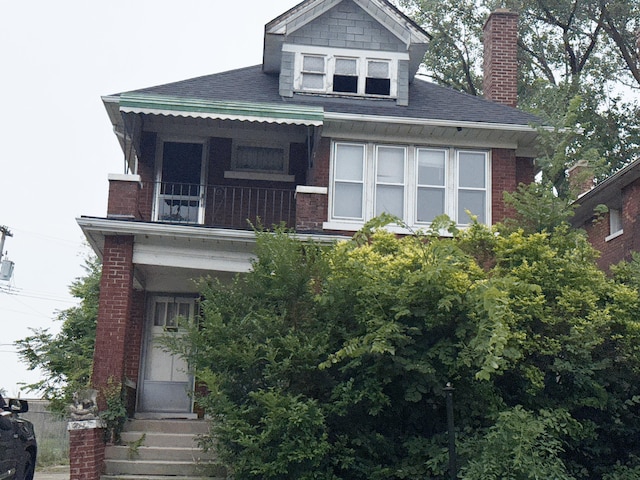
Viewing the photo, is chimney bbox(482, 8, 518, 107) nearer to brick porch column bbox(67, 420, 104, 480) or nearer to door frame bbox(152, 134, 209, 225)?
door frame bbox(152, 134, 209, 225)

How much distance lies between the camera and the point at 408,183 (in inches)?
624

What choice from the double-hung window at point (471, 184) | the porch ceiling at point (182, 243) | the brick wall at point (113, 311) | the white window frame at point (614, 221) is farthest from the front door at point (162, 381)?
the white window frame at point (614, 221)

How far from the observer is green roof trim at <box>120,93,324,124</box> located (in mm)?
14625

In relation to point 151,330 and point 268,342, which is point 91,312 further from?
point 268,342

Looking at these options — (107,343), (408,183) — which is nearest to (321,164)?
(408,183)

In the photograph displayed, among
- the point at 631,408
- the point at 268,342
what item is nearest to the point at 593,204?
the point at 631,408

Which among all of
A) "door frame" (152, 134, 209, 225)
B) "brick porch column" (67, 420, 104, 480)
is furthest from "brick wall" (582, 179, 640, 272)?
"brick porch column" (67, 420, 104, 480)

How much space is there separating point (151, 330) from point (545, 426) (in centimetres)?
835

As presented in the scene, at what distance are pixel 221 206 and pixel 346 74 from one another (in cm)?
370

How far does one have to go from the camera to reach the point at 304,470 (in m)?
10.6

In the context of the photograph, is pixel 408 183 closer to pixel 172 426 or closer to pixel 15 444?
pixel 172 426

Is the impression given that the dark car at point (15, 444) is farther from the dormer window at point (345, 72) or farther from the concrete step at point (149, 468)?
the dormer window at point (345, 72)

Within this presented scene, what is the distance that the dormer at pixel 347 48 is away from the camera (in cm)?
1691

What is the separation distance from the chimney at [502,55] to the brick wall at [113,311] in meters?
9.13
